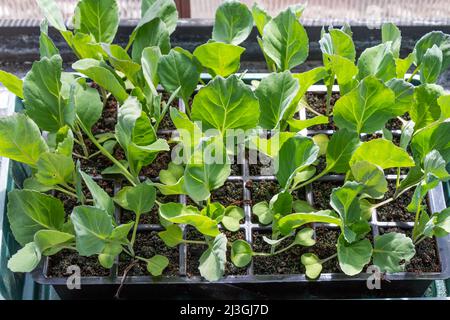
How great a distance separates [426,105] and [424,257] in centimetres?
13

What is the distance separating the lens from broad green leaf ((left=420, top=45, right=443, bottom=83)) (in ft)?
2.10

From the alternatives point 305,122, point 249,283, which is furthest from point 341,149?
point 249,283

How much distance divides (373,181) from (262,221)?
0.10 meters

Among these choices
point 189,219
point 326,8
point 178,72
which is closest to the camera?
point 189,219

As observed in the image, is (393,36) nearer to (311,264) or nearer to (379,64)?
(379,64)

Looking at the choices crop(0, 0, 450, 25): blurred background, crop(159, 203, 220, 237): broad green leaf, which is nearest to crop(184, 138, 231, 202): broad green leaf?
crop(159, 203, 220, 237): broad green leaf

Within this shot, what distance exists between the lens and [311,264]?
608 millimetres

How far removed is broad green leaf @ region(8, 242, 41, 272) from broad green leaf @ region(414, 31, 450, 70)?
377 millimetres

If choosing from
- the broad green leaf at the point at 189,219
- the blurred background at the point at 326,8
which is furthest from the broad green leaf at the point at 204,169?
the blurred background at the point at 326,8

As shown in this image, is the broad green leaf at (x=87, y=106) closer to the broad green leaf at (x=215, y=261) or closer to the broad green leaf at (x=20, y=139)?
the broad green leaf at (x=20, y=139)

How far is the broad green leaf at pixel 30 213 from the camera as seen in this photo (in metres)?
0.60

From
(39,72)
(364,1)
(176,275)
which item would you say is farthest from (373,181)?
(364,1)

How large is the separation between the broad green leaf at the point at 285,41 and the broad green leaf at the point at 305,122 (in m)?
0.07

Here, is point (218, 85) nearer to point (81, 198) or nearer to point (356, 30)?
point (81, 198)
